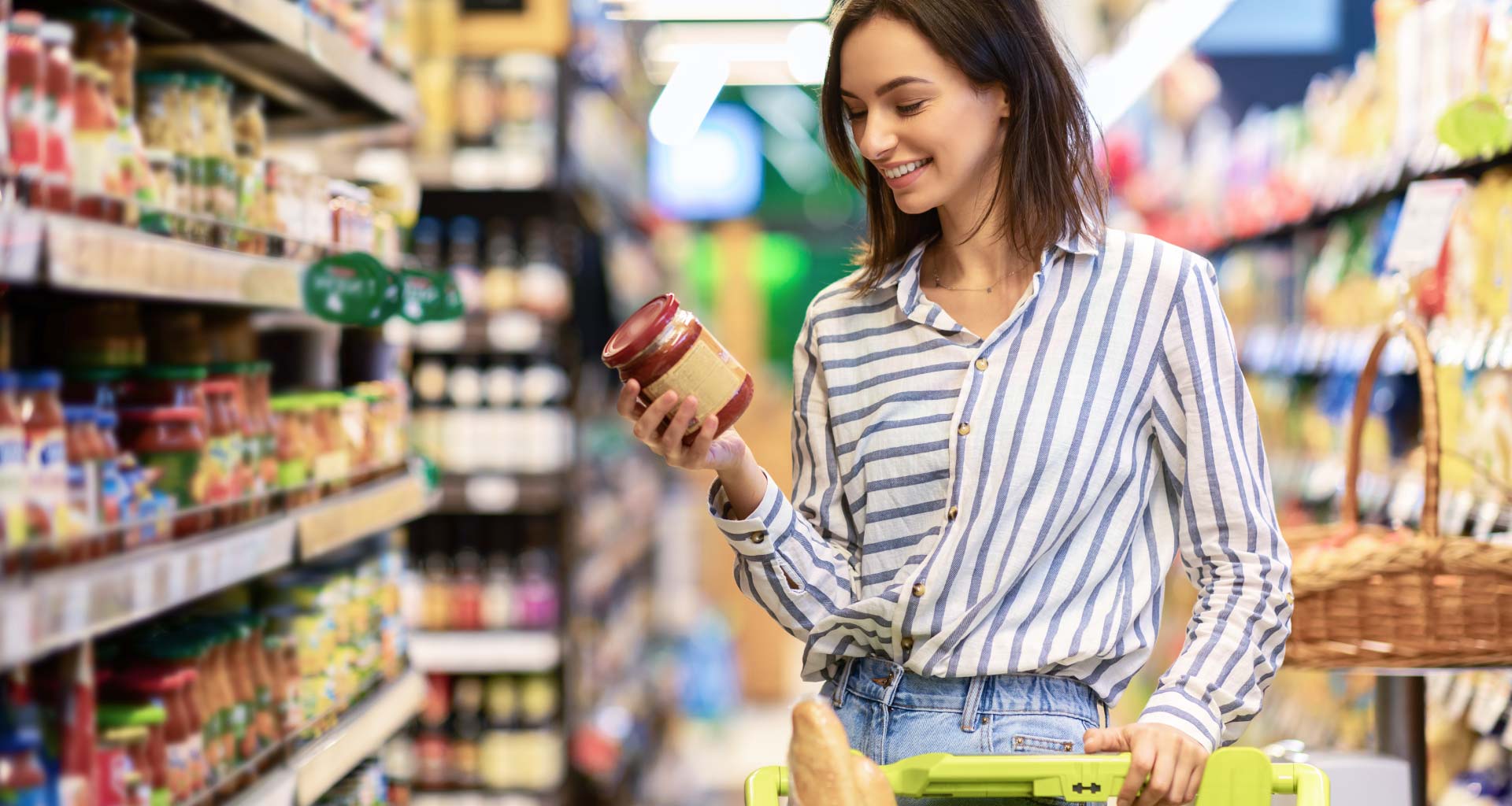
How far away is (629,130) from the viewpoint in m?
7.05

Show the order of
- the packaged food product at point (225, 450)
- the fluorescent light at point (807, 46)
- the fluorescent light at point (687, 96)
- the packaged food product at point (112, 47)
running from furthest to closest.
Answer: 1. the fluorescent light at point (687, 96)
2. the fluorescent light at point (807, 46)
3. the packaged food product at point (225, 450)
4. the packaged food product at point (112, 47)

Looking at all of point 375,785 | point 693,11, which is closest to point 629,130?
point 693,11

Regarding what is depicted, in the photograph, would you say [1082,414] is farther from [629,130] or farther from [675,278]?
[675,278]

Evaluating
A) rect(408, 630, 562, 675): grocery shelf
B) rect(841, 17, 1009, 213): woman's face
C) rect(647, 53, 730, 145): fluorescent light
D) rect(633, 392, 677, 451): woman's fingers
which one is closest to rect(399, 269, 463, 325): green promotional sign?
rect(633, 392, 677, 451): woman's fingers

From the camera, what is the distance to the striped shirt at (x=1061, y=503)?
1.62 m

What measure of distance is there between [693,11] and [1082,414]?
6.38 m

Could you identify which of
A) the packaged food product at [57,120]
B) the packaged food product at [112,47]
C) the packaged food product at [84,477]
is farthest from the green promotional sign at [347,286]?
the packaged food product at [57,120]

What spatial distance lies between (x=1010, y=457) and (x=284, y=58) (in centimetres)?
160

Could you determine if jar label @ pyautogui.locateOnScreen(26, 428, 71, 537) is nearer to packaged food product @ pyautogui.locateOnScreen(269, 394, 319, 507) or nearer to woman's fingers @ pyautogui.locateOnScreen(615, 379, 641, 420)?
woman's fingers @ pyautogui.locateOnScreen(615, 379, 641, 420)

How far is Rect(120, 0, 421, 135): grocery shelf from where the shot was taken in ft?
7.30

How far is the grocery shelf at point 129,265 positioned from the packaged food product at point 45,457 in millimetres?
103

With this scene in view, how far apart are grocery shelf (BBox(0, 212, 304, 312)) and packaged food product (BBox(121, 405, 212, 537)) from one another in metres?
0.17

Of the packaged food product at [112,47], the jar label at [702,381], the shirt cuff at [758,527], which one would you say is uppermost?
the packaged food product at [112,47]

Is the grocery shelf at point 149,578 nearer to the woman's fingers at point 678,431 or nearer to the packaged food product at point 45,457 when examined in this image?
the packaged food product at point 45,457
